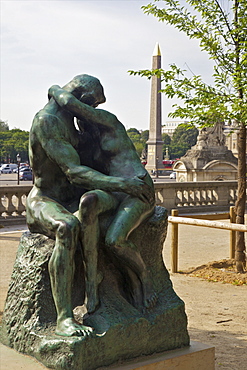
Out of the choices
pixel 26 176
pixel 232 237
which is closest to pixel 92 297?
pixel 232 237

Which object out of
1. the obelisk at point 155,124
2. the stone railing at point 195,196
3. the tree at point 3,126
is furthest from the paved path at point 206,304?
the tree at point 3,126

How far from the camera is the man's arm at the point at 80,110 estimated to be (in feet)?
16.3

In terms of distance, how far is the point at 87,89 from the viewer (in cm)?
512

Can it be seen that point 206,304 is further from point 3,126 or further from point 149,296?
point 3,126

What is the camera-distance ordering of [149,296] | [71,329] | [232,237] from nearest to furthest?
1. [71,329]
2. [149,296]
3. [232,237]

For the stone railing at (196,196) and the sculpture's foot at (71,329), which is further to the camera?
the stone railing at (196,196)

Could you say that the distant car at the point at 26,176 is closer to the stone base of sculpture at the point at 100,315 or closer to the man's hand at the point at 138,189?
the stone base of sculpture at the point at 100,315

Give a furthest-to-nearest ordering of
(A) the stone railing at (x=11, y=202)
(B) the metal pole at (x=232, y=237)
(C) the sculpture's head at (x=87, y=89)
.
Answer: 1. (A) the stone railing at (x=11, y=202)
2. (B) the metal pole at (x=232, y=237)
3. (C) the sculpture's head at (x=87, y=89)

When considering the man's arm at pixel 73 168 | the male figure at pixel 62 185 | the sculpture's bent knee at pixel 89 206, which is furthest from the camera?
the man's arm at pixel 73 168

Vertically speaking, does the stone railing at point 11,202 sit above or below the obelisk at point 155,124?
below

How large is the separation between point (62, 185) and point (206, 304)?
12.8ft

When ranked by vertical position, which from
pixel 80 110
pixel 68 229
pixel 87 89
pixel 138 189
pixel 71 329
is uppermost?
pixel 87 89

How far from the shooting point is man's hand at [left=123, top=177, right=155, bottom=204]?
4.84 metres

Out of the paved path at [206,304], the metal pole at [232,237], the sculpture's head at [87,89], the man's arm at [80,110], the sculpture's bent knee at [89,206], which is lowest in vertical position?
the paved path at [206,304]
